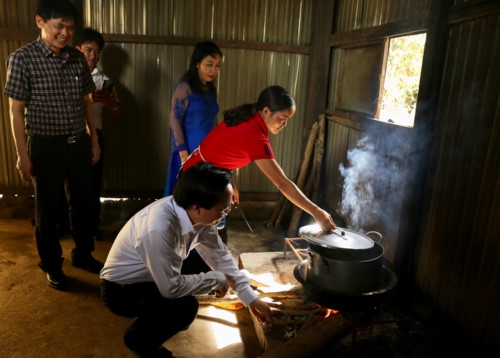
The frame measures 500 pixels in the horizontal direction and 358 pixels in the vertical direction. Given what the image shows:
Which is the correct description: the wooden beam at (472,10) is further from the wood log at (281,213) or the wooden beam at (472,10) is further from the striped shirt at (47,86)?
the wood log at (281,213)

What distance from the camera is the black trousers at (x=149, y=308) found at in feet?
9.34

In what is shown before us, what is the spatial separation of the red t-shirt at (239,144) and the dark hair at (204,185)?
84cm

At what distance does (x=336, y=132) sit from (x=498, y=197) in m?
3.19

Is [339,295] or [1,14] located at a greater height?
[1,14]

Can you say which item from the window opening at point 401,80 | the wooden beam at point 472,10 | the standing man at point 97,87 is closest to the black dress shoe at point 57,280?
the standing man at point 97,87

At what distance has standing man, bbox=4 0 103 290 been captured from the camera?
3781mm

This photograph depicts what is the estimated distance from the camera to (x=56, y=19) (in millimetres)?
3686

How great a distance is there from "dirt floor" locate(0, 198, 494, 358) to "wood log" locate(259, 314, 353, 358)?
0.10m

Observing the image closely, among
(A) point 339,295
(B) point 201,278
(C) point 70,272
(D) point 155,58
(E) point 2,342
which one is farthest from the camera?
(D) point 155,58

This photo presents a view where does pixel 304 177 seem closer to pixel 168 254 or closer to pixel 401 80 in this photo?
pixel 401 80

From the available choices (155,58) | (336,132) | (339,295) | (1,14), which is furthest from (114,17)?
(339,295)

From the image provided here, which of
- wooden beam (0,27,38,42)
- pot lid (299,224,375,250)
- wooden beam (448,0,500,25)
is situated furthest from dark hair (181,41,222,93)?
wooden beam (0,27,38,42)

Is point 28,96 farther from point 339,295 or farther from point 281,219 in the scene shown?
point 281,219

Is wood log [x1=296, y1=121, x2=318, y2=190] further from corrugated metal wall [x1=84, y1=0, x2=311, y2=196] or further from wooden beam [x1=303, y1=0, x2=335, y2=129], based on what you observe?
corrugated metal wall [x1=84, y1=0, x2=311, y2=196]
